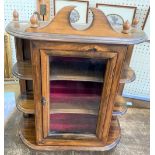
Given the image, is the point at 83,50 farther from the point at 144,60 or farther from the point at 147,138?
the point at 147,138

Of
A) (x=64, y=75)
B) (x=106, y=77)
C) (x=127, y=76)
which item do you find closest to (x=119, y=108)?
(x=127, y=76)

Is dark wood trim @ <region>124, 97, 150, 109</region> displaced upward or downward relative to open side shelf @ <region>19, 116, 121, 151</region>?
upward

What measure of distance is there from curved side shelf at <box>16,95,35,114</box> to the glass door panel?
140 millimetres

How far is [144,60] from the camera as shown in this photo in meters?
1.42

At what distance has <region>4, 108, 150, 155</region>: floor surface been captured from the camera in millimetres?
1201

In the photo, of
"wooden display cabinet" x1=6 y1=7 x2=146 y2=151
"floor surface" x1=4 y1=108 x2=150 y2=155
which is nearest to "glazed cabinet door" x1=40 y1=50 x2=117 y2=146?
"wooden display cabinet" x1=6 y1=7 x2=146 y2=151

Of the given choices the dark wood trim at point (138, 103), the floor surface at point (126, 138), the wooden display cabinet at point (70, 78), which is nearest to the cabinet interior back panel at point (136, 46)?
the dark wood trim at point (138, 103)

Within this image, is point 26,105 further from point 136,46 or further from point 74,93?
point 136,46

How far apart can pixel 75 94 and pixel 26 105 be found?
0.31 metres

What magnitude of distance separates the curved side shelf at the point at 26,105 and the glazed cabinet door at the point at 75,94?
0.13 m

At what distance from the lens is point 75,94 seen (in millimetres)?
1128

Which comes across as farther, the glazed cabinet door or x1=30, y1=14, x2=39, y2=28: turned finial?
the glazed cabinet door

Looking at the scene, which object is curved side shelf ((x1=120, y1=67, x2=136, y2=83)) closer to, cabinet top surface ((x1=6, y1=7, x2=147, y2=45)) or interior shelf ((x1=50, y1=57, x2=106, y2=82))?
interior shelf ((x1=50, y1=57, x2=106, y2=82))

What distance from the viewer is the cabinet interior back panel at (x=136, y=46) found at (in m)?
1.22
